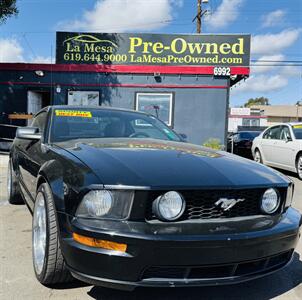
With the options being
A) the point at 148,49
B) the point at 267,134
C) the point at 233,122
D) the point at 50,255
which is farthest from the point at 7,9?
the point at 233,122

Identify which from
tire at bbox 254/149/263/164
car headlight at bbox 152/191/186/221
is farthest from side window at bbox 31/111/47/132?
tire at bbox 254/149/263/164

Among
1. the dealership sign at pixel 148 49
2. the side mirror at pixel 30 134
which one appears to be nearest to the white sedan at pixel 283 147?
the dealership sign at pixel 148 49

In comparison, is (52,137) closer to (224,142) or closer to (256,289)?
(256,289)

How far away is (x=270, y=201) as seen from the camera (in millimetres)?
2703

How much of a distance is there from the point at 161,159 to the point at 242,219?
2.33 ft

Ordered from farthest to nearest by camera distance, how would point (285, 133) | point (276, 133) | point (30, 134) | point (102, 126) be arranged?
point (276, 133)
point (285, 133)
point (102, 126)
point (30, 134)

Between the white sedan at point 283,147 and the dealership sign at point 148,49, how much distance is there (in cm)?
381

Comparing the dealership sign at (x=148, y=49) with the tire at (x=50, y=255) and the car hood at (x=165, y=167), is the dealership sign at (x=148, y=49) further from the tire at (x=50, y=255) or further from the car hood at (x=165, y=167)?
the tire at (x=50, y=255)

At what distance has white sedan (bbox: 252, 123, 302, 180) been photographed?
29.8 feet

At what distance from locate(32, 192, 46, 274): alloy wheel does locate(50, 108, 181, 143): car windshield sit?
71 centimetres

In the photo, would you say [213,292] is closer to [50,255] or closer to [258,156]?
[50,255]

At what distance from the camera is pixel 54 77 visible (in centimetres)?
1377

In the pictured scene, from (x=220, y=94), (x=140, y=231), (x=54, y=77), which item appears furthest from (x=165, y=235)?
(x=54, y=77)

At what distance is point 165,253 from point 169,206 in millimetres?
288
